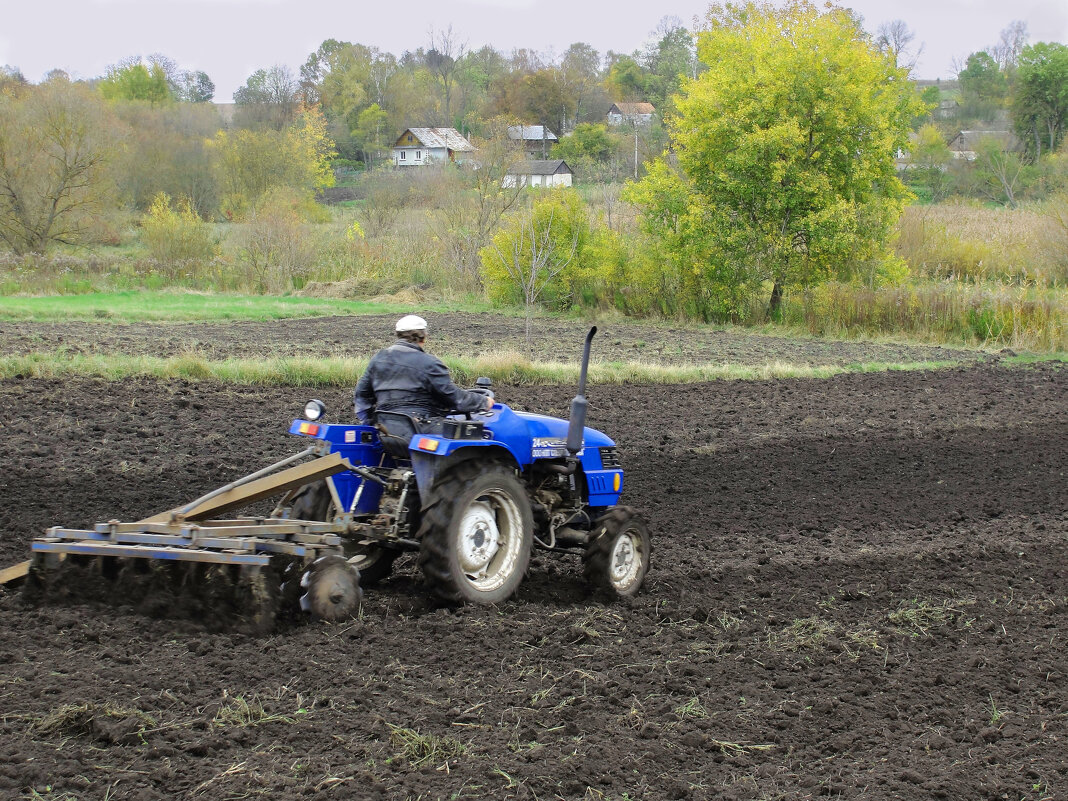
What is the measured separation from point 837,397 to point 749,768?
11.3 meters

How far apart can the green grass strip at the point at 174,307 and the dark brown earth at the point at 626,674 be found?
15804 millimetres

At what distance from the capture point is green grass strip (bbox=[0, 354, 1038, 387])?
568 inches

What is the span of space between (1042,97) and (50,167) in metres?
56.4

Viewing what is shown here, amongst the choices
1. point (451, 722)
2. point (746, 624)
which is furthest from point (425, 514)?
point (746, 624)

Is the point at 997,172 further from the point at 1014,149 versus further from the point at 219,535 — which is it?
the point at 219,535

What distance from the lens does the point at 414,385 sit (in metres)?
6.00

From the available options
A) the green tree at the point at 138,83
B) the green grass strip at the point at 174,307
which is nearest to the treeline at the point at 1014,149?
the green grass strip at the point at 174,307

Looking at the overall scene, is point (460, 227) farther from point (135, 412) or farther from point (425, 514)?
point (425, 514)

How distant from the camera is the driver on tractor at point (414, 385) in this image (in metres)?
6.00

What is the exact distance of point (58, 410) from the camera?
11758 millimetres

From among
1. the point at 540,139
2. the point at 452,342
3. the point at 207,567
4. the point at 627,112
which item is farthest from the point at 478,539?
the point at 627,112

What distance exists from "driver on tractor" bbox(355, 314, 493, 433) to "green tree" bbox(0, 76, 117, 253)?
120 ft

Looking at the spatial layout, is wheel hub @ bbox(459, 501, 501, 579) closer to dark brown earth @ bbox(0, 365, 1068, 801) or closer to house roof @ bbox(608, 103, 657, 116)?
dark brown earth @ bbox(0, 365, 1068, 801)

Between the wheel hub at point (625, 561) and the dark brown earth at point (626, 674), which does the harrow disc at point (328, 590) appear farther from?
the wheel hub at point (625, 561)
